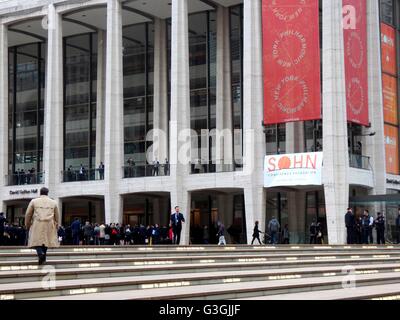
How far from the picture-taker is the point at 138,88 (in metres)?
54.7

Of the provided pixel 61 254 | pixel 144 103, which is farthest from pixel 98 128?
pixel 61 254

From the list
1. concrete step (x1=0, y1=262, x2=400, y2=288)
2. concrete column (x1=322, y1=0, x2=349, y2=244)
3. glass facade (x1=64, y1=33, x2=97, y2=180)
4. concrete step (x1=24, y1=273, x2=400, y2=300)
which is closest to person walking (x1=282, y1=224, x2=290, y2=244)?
concrete column (x1=322, y1=0, x2=349, y2=244)

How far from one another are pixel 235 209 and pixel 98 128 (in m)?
12.7

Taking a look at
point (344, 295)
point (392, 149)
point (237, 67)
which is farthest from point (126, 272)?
point (237, 67)

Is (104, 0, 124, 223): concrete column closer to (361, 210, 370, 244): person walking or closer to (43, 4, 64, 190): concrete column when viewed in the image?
(43, 4, 64, 190): concrete column

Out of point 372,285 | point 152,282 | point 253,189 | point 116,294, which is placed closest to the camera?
point 116,294

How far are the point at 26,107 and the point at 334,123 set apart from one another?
28.6 m

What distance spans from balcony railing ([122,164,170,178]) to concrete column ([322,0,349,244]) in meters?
10.2

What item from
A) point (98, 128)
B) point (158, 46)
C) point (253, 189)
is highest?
point (158, 46)

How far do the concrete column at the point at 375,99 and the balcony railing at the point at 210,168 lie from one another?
7.66 m

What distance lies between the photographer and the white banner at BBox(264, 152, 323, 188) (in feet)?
132

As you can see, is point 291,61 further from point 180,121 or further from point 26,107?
point 26,107

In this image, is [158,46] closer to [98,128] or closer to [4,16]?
[98,128]
